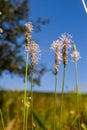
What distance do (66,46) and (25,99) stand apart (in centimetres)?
31

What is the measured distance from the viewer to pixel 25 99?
214cm

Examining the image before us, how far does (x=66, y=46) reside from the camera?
2.12m

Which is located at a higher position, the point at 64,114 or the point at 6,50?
the point at 6,50

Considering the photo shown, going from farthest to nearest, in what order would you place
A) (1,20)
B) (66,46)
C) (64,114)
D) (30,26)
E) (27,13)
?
(27,13)
(1,20)
(64,114)
(30,26)
(66,46)

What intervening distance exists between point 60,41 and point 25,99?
328mm

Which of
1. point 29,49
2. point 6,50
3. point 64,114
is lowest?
point 64,114

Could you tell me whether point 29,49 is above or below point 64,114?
above

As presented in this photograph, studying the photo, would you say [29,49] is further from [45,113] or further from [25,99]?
[45,113]

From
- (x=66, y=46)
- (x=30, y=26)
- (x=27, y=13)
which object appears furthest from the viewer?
(x=27, y=13)

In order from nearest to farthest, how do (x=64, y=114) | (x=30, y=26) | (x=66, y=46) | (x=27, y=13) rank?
1. (x=66, y=46)
2. (x=30, y=26)
3. (x=64, y=114)
4. (x=27, y=13)

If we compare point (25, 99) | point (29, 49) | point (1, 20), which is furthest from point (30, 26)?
point (1, 20)

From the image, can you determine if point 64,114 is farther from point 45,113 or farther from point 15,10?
point 15,10

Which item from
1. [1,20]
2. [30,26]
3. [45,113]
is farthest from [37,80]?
[30,26]

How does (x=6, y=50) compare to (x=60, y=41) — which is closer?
(x=60, y=41)
